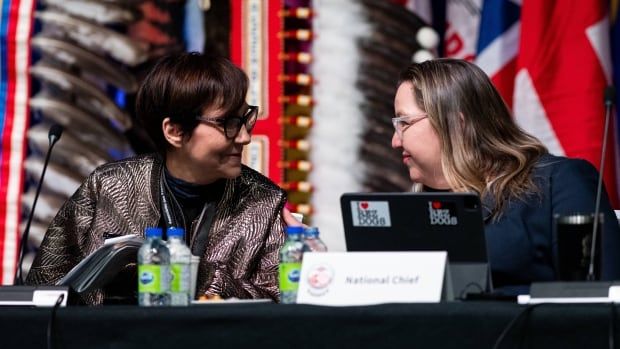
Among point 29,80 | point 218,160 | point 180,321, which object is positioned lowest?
point 180,321

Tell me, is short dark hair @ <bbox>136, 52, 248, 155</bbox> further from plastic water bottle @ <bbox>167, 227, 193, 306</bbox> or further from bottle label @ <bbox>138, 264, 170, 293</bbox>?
bottle label @ <bbox>138, 264, 170, 293</bbox>

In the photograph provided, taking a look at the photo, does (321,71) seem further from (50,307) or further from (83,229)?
(50,307)

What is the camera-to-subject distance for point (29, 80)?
4.89m

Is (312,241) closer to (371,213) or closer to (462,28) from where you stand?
(371,213)

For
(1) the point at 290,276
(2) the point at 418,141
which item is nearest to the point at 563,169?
(2) the point at 418,141

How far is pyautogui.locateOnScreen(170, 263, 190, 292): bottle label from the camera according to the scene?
2.64 meters

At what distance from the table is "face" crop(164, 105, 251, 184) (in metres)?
1.07

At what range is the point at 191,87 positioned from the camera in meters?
3.41

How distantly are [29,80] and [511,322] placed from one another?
3.16 meters

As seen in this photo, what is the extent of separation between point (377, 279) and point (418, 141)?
0.81 metres

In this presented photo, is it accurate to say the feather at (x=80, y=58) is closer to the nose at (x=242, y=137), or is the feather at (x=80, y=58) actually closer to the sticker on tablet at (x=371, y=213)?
the nose at (x=242, y=137)

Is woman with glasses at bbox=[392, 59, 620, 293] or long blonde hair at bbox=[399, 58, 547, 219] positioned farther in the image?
long blonde hair at bbox=[399, 58, 547, 219]

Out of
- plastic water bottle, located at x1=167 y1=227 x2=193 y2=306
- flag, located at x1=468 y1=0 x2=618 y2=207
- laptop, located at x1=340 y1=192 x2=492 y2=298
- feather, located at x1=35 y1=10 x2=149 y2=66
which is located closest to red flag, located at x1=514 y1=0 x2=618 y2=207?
flag, located at x1=468 y1=0 x2=618 y2=207

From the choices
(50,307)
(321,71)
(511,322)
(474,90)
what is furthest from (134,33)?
(511,322)
